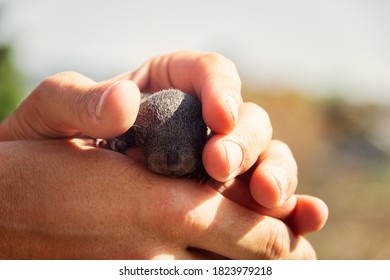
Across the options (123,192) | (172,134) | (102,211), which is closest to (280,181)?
(172,134)

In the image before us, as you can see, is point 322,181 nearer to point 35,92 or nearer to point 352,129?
point 352,129

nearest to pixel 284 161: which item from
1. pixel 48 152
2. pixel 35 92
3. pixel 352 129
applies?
pixel 48 152

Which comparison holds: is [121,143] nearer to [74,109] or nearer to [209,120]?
[74,109]

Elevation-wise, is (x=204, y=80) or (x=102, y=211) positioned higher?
(x=204, y=80)

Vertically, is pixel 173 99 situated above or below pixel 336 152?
above

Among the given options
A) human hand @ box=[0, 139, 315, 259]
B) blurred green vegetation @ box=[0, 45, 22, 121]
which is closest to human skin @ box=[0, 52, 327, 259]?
human hand @ box=[0, 139, 315, 259]

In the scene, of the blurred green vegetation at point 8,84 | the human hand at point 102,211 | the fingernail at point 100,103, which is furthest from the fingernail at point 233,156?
the blurred green vegetation at point 8,84
